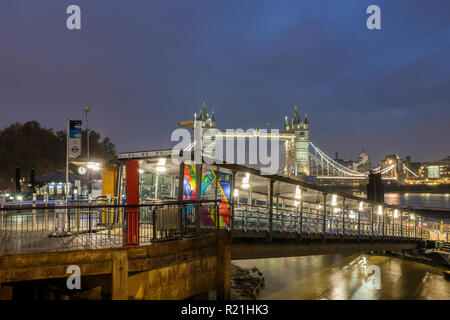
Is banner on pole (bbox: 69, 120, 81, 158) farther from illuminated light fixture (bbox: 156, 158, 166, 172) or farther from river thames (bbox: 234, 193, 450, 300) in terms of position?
river thames (bbox: 234, 193, 450, 300)

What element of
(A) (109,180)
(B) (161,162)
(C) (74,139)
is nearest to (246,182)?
(B) (161,162)

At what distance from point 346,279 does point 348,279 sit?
0.12 m

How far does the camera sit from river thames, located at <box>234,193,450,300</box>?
1641cm

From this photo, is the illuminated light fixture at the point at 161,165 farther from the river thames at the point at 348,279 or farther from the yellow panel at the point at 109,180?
the river thames at the point at 348,279

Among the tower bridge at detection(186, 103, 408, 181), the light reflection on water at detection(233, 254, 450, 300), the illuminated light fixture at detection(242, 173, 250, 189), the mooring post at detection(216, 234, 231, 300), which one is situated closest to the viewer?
the mooring post at detection(216, 234, 231, 300)

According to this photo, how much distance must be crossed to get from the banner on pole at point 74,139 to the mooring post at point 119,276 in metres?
7.03

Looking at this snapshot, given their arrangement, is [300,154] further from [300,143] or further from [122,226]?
[122,226]

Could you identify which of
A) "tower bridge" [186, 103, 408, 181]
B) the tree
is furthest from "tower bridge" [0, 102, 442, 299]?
"tower bridge" [186, 103, 408, 181]

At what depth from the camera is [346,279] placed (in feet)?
63.2

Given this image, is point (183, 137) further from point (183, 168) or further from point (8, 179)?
point (8, 179)

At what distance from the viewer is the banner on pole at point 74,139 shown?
1283cm

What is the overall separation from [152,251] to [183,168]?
13.8 feet

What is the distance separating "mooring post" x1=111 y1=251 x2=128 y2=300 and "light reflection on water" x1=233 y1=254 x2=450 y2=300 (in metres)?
9.81
